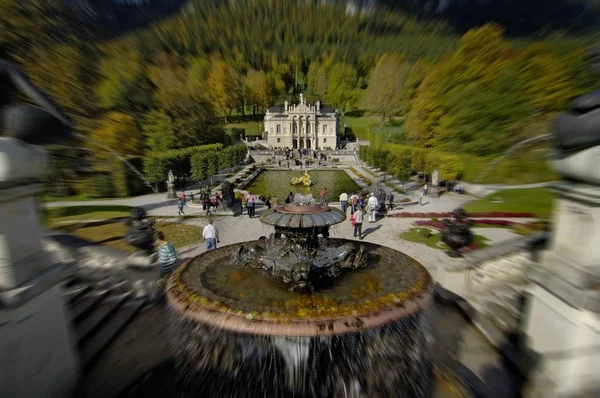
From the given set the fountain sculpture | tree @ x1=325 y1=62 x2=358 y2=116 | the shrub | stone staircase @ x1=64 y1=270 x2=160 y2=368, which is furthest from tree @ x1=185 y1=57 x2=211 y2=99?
tree @ x1=325 y1=62 x2=358 y2=116

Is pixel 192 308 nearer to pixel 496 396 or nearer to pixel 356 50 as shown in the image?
pixel 496 396

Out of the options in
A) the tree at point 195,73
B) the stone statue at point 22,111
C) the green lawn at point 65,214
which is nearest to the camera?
the stone statue at point 22,111

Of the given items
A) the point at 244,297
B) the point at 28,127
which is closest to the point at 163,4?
the point at 28,127

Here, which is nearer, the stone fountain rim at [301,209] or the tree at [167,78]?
the stone fountain rim at [301,209]

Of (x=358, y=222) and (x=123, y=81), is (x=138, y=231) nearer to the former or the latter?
(x=123, y=81)

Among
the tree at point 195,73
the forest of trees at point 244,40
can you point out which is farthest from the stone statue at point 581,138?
the tree at point 195,73

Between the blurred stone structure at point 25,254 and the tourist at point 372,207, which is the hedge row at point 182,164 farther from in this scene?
the blurred stone structure at point 25,254

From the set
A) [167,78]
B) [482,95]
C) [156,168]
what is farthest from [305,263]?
[156,168]

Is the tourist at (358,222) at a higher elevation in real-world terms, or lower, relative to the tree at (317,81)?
lower

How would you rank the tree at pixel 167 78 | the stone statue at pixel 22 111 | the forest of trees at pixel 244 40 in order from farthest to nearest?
the tree at pixel 167 78 → the forest of trees at pixel 244 40 → the stone statue at pixel 22 111
